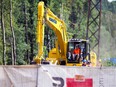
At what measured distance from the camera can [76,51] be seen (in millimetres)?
24500

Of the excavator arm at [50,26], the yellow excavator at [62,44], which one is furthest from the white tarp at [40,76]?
the yellow excavator at [62,44]

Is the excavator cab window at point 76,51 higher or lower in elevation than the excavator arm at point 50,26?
lower

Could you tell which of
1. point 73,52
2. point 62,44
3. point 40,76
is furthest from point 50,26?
point 40,76

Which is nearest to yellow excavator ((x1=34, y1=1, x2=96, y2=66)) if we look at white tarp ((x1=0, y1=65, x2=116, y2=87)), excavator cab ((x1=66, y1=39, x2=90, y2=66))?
excavator cab ((x1=66, y1=39, x2=90, y2=66))

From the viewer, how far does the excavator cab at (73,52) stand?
2433 cm

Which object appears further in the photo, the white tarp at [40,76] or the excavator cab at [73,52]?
the excavator cab at [73,52]

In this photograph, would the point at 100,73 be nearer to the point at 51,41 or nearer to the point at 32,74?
the point at 32,74

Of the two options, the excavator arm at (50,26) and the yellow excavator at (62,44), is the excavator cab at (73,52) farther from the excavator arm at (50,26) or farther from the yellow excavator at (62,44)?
the excavator arm at (50,26)

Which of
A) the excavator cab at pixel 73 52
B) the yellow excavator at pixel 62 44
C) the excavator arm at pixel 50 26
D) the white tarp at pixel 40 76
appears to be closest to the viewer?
the white tarp at pixel 40 76

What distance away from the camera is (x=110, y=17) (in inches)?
4616

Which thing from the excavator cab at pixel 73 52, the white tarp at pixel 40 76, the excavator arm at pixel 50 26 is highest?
the excavator arm at pixel 50 26

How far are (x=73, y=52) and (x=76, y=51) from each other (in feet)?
0.52

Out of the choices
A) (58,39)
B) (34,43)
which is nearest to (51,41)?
(34,43)

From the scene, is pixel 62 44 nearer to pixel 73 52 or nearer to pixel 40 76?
pixel 73 52
